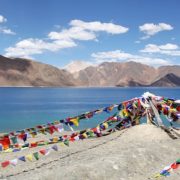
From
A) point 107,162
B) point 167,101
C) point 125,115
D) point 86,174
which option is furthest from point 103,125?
point 86,174

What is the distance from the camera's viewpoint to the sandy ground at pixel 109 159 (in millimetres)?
13594

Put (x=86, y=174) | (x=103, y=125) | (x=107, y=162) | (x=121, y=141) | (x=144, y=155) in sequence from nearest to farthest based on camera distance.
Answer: (x=86, y=174) < (x=107, y=162) < (x=144, y=155) < (x=121, y=141) < (x=103, y=125)

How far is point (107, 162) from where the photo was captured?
1469 centimetres

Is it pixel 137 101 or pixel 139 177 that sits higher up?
pixel 137 101

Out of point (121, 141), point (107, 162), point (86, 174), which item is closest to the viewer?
point (86, 174)

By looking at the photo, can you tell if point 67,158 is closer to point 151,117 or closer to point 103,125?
point 103,125

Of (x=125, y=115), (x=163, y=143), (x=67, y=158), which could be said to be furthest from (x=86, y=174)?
(x=125, y=115)

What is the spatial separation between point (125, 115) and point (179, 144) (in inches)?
202

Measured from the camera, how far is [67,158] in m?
17.0

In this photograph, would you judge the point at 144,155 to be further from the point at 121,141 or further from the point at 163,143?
the point at 121,141

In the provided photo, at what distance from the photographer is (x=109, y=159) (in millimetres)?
15133

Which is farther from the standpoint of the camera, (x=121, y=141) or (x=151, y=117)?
(x=151, y=117)

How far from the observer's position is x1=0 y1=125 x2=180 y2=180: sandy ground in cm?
1359

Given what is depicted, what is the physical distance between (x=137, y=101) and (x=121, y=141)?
13.0 ft
